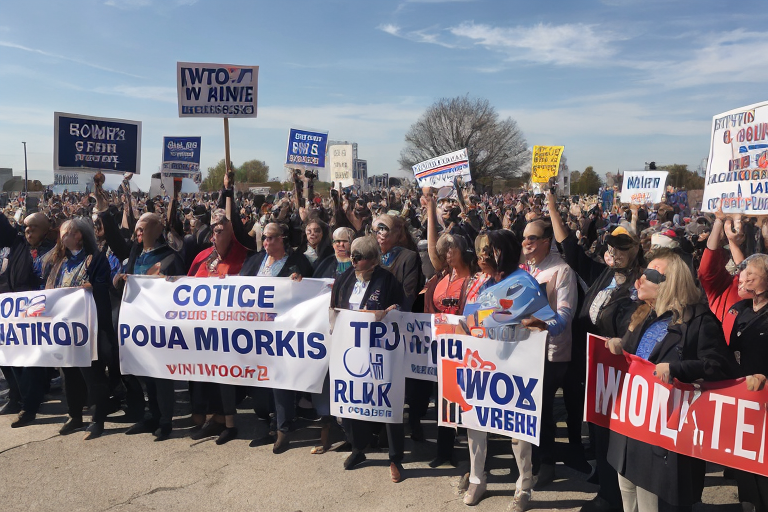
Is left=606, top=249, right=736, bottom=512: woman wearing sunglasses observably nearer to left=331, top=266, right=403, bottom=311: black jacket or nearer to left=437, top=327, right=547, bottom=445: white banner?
left=437, top=327, right=547, bottom=445: white banner

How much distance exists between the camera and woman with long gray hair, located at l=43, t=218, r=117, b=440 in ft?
17.7

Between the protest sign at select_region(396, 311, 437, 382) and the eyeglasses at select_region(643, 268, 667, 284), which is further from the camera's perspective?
the protest sign at select_region(396, 311, 437, 382)

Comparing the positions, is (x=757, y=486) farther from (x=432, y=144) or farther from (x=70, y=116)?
(x=432, y=144)

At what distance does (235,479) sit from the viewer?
176 inches

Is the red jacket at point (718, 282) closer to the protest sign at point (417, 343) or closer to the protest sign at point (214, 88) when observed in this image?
the protest sign at point (417, 343)

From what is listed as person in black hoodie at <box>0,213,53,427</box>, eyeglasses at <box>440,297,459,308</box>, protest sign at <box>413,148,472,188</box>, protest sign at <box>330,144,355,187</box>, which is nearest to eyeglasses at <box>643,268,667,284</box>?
eyeglasses at <box>440,297,459,308</box>

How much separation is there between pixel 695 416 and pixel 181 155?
11.4m

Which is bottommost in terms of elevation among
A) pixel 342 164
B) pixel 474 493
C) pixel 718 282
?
pixel 474 493

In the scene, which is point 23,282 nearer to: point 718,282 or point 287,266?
point 287,266

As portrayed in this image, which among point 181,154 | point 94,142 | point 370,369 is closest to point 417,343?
point 370,369

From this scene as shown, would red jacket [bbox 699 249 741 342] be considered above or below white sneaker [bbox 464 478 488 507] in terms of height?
above

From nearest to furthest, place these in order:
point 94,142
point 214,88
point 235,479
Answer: point 235,479
point 214,88
point 94,142

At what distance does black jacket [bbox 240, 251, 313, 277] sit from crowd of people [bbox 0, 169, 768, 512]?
1 centimetres

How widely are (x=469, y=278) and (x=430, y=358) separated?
0.68m
